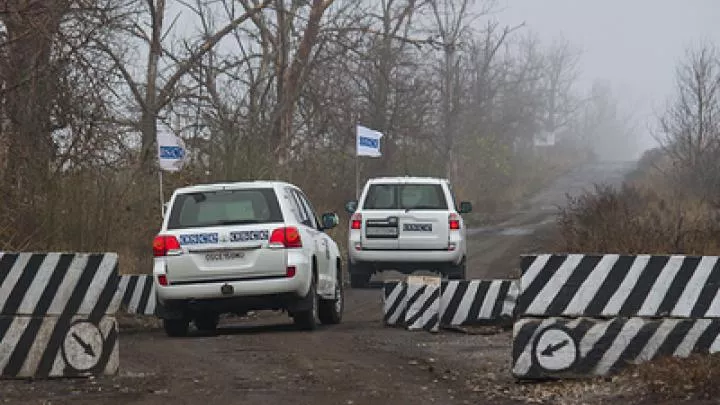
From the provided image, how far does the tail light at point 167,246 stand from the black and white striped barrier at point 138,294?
319 centimetres

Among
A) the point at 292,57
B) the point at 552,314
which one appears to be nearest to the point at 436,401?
the point at 552,314

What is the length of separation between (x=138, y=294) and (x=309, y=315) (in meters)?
3.61

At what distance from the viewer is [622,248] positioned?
17188 mm

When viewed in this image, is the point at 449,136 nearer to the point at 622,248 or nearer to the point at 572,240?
the point at 572,240

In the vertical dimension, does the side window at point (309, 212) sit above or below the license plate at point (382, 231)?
above

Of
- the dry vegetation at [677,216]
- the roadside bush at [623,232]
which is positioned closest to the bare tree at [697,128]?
the dry vegetation at [677,216]

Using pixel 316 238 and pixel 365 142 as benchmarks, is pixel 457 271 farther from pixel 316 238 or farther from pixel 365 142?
pixel 365 142

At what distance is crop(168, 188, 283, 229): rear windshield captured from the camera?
12789mm

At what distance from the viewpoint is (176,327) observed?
525 inches

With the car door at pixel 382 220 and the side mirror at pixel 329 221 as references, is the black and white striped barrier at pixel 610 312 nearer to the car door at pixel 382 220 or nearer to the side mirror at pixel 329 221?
the side mirror at pixel 329 221

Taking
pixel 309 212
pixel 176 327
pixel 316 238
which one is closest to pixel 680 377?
pixel 316 238

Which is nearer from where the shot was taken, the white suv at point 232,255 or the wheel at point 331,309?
the white suv at point 232,255

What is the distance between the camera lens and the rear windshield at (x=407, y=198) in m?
19.9

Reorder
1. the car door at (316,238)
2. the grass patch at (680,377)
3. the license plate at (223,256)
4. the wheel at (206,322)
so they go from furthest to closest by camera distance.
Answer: the wheel at (206,322) < the car door at (316,238) < the license plate at (223,256) < the grass patch at (680,377)
